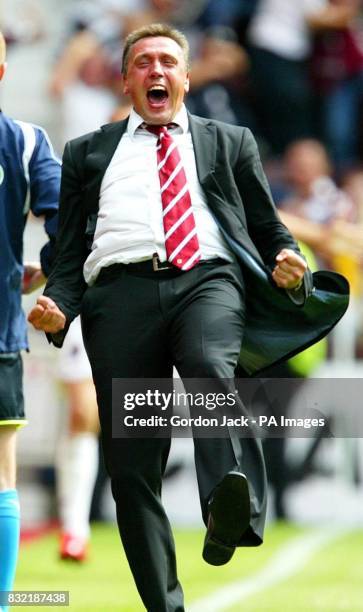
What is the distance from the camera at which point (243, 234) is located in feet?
17.1

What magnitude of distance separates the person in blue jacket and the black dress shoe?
1.19 meters

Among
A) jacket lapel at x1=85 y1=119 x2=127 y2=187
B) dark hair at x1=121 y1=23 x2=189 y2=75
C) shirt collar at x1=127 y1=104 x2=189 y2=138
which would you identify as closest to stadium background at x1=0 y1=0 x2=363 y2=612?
jacket lapel at x1=85 y1=119 x2=127 y2=187

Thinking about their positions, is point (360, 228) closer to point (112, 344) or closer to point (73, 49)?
point (73, 49)

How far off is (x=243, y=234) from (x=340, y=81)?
26.5 feet

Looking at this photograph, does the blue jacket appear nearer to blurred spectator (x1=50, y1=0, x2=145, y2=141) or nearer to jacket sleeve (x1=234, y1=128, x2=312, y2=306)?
jacket sleeve (x1=234, y1=128, x2=312, y2=306)

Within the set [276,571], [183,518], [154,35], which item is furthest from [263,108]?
[154,35]

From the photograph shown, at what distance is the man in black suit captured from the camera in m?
5.14

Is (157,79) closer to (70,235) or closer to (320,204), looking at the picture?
(70,235)

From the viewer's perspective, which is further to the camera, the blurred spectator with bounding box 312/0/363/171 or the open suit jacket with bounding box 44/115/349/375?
the blurred spectator with bounding box 312/0/363/171

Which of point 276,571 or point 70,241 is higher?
point 70,241

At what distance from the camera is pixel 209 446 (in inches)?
193

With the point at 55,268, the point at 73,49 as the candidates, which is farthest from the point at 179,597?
the point at 73,49

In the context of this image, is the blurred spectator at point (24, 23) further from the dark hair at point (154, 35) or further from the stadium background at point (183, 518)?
the dark hair at point (154, 35)

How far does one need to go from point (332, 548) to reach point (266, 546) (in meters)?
0.43
